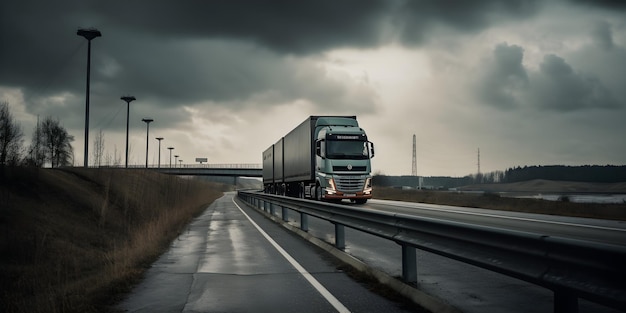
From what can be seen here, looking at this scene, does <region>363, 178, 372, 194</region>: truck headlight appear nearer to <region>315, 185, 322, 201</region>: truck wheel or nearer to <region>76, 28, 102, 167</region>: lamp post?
<region>315, 185, 322, 201</region>: truck wheel

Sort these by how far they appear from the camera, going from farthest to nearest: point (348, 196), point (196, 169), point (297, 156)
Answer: point (196, 169) → point (297, 156) → point (348, 196)

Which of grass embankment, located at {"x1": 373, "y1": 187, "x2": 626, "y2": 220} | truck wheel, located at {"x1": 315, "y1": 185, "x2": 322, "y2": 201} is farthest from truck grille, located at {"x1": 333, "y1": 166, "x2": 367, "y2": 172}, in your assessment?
grass embankment, located at {"x1": 373, "y1": 187, "x2": 626, "y2": 220}

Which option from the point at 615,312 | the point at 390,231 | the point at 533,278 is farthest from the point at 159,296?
the point at 615,312

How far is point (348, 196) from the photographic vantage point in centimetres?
2564

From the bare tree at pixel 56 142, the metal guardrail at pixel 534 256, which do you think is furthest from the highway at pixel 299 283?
the bare tree at pixel 56 142

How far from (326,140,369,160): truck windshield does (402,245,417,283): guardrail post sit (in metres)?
18.2

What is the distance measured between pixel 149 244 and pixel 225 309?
7.34 m

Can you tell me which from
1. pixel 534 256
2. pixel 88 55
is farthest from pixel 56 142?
pixel 534 256

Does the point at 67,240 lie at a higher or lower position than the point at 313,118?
lower

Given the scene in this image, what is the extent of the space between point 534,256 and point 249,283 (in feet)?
15.5

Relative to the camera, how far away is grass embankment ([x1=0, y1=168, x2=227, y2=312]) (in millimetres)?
8234

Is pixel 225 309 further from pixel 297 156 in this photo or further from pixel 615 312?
pixel 297 156

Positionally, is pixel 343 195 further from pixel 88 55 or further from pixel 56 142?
pixel 56 142

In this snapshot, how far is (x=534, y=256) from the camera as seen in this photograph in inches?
179
